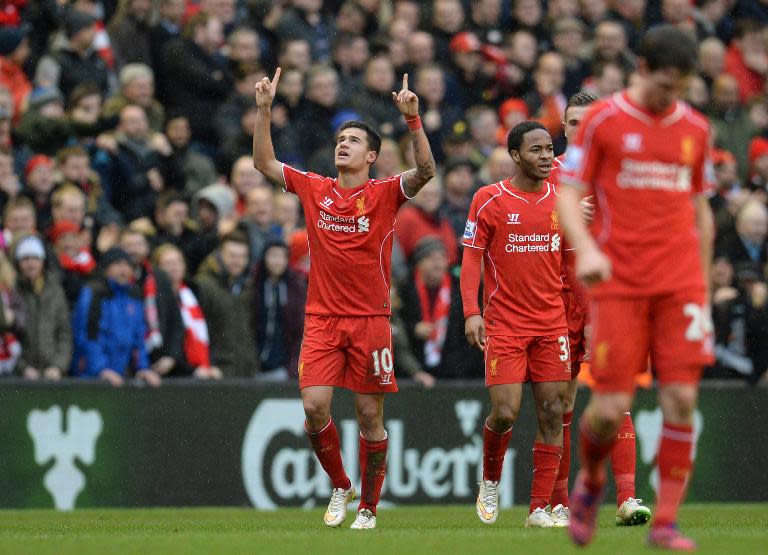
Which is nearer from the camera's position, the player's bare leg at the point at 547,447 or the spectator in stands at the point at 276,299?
the player's bare leg at the point at 547,447

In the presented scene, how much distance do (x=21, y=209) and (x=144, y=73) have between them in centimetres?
290

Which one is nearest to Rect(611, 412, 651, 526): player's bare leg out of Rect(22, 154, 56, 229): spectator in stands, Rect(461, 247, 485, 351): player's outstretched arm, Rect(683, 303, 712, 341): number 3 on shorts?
Rect(461, 247, 485, 351): player's outstretched arm

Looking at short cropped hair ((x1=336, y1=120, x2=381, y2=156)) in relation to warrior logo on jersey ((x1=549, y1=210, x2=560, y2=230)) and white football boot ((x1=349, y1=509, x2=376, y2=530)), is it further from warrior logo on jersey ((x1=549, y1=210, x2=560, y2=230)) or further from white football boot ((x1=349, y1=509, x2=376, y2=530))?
white football boot ((x1=349, y1=509, x2=376, y2=530))

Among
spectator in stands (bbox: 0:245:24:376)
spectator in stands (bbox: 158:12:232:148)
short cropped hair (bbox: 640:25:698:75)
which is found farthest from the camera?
spectator in stands (bbox: 158:12:232:148)

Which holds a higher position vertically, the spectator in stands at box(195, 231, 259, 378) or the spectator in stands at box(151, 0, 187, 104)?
the spectator in stands at box(151, 0, 187, 104)

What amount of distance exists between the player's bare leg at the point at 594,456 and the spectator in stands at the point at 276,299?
7.77 m

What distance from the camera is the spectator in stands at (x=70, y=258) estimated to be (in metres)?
15.4

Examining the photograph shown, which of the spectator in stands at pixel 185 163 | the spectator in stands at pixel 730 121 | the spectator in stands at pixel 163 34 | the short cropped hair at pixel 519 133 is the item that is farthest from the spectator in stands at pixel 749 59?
the short cropped hair at pixel 519 133

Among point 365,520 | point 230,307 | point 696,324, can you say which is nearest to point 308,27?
point 230,307

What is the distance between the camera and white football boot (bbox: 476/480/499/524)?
1184 centimetres

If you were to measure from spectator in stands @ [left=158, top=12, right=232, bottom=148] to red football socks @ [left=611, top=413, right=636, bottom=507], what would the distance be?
27.2ft

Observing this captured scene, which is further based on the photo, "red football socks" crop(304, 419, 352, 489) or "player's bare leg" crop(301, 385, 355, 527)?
"red football socks" crop(304, 419, 352, 489)

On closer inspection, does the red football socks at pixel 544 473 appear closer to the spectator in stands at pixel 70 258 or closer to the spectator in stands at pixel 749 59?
the spectator in stands at pixel 70 258

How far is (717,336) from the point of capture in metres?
17.1
